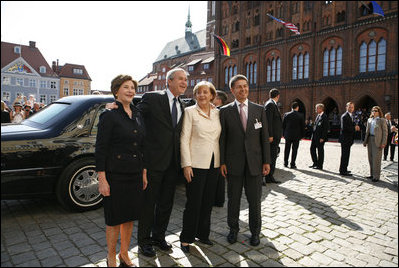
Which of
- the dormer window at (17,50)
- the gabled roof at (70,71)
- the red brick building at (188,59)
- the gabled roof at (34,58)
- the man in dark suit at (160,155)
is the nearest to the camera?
the man in dark suit at (160,155)

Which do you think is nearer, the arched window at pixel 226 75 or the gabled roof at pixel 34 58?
the arched window at pixel 226 75

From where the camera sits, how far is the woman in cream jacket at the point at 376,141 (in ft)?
23.1

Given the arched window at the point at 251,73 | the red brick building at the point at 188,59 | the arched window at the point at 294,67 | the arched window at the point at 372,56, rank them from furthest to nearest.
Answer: the red brick building at the point at 188,59 → the arched window at the point at 251,73 → the arched window at the point at 294,67 → the arched window at the point at 372,56

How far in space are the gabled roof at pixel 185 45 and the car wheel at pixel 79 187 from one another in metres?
58.7

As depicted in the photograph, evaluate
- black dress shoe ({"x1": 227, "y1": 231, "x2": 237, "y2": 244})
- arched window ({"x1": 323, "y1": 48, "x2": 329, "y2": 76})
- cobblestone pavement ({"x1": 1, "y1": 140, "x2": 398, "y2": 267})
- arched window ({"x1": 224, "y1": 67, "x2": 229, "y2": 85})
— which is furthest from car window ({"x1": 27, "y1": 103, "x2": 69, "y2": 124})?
arched window ({"x1": 224, "y1": 67, "x2": 229, "y2": 85})

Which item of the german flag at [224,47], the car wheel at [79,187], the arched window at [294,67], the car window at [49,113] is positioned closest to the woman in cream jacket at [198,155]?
the car wheel at [79,187]

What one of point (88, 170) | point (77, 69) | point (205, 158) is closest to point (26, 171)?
point (88, 170)

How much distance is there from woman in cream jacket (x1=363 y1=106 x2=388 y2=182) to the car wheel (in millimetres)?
6610

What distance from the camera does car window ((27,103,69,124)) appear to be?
14.0ft

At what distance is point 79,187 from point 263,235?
8.86 feet

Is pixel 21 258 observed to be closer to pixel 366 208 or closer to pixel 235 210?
pixel 235 210

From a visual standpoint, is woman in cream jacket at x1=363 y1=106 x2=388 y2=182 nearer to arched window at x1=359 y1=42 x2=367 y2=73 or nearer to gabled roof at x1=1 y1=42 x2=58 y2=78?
arched window at x1=359 y1=42 x2=367 y2=73

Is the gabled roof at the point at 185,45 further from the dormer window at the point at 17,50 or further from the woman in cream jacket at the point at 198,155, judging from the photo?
the woman in cream jacket at the point at 198,155

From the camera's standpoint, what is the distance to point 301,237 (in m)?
3.56
